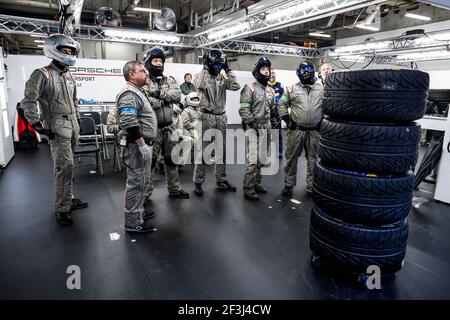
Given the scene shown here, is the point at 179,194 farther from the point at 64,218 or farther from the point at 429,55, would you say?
the point at 429,55

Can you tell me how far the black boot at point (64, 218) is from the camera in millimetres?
3199

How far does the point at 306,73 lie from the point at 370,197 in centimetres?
251

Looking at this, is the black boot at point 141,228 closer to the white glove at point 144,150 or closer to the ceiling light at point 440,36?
the white glove at point 144,150

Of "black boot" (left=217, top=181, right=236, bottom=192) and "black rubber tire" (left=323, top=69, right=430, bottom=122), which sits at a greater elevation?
"black rubber tire" (left=323, top=69, right=430, bottom=122)

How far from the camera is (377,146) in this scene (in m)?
2.01

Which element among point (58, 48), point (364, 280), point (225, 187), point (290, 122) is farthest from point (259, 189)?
point (58, 48)

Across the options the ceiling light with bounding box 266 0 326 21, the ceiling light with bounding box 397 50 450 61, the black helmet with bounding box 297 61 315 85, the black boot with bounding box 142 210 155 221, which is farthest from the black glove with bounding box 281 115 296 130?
the ceiling light with bounding box 397 50 450 61

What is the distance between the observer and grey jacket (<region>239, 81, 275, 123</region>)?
396 centimetres

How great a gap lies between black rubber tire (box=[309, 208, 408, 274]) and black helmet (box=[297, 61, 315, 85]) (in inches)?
98.3

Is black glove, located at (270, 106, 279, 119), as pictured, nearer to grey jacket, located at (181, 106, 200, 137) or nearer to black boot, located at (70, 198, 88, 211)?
grey jacket, located at (181, 106, 200, 137)

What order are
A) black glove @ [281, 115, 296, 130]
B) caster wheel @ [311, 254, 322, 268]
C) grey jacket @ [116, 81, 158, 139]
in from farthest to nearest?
black glove @ [281, 115, 296, 130], grey jacket @ [116, 81, 158, 139], caster wheel @ [311, 254, 322, 268]

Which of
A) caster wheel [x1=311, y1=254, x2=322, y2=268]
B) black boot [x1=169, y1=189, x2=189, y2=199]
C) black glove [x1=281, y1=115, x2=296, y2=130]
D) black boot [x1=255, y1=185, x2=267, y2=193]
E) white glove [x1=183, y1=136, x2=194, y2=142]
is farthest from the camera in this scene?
white glove [x1=183, y1=136, x2=194, y2=142]

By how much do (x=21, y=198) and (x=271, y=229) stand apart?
11.7ft
